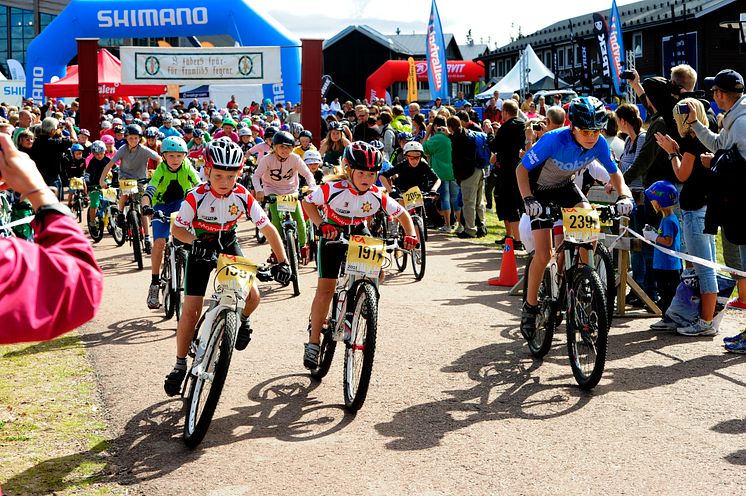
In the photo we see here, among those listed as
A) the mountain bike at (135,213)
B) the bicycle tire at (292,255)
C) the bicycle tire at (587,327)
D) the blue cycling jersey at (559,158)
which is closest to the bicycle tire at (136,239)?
the mountain bike at (135,213)

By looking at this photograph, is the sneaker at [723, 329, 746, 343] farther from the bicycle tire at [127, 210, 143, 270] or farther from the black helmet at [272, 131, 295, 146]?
the bicycle tire at [127, 210, 143, 270]

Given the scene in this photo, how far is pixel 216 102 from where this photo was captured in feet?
150

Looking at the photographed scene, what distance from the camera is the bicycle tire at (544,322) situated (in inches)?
296

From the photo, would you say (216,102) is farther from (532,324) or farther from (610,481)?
(610,481)

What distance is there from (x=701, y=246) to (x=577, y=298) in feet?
6.88

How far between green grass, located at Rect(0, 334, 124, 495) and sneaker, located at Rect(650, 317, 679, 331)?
5.06 meters

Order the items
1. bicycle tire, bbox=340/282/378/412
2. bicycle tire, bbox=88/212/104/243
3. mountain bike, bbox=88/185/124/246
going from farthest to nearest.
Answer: bicycle tire, bbox=88/212/104/243 → mountain bike, bbox=88/185/124/246 → bicycle tire, bbox=340/282/378/412

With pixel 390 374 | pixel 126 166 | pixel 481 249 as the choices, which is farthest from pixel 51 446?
pixel 481 249

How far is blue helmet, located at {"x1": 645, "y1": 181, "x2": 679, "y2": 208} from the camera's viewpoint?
29.7ft

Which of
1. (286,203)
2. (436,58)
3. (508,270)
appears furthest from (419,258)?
(436,58)

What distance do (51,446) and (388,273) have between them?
7692 mm

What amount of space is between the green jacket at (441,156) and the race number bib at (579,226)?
996 cm

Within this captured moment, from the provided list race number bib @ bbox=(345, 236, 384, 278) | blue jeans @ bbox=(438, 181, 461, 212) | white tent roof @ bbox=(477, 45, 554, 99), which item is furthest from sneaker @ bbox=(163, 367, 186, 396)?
white tent roof @ bbox=(477, 45, 554, 99)

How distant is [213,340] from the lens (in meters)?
5.82
